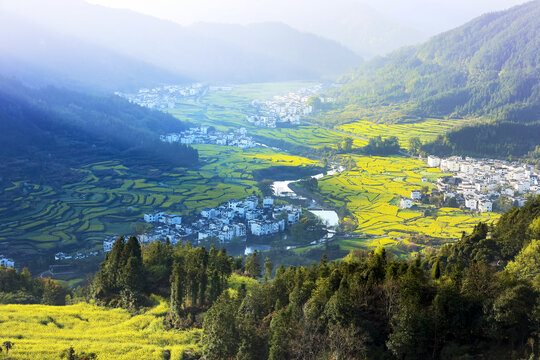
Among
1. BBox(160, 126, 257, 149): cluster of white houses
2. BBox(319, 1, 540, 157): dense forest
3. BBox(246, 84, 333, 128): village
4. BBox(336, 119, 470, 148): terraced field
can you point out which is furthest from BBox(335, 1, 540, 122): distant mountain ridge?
BBox(160, 126, 257, 149): cluster of white houses

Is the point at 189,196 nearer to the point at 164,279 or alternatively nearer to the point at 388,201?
the point at 388,201

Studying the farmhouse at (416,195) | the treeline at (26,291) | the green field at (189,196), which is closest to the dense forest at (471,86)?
the green field at (189,196)

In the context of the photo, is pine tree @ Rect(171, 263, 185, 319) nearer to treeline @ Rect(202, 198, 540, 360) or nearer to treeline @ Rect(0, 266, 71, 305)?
treeline @ Rect(202, 198, 540, 360)

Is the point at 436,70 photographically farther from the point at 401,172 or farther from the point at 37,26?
the point at 37,26

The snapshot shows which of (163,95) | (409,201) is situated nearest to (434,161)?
(409,201)

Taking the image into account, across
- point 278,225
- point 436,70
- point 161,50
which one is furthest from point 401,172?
point 161,50

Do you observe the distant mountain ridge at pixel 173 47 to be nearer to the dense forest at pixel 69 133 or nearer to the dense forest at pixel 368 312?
the dense forest at pixel 69 133
